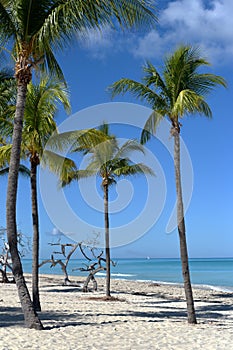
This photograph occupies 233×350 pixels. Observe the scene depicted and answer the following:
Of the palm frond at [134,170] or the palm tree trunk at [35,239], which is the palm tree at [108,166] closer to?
the palm frond at [134,170]

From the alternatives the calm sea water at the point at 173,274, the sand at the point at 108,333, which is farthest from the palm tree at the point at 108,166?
the calm sea water at the point at 173,274

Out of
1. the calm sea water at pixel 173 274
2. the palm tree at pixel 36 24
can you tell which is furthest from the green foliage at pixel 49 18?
the calm sea water at pixel 173 274

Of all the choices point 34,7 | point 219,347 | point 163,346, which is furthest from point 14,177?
point 219,347

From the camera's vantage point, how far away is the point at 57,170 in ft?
47.4

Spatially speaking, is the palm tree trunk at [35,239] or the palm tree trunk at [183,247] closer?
the palm tree trunk at [183,247]

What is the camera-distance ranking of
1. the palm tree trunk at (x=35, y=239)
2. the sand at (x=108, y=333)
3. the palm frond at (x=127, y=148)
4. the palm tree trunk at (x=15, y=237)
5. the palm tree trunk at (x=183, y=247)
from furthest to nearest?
the palm frond at (x=127, y=148), the palm tree trunk at (x=35, y=239), the palm tree trunk at (x=183, y=247), the palm tree trunk at (x=15, y=237), the sand at (x=108, y=333)

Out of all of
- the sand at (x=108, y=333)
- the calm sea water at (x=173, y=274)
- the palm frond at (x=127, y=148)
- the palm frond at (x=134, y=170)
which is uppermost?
the palm frond at (x=127, y=148)

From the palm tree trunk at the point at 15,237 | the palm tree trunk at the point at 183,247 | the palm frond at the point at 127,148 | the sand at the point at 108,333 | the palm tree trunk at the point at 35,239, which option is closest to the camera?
the sand at the point at 108,333

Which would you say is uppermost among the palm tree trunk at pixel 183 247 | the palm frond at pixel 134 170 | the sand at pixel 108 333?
the palm frond at pixel 134 170

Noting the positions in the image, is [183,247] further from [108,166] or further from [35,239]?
[108,166]

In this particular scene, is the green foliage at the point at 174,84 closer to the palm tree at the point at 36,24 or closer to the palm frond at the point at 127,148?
the palm tree at the point at 36,24

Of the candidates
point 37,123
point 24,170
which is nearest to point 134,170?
point 24,170

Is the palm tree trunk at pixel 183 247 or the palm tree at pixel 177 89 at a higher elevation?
the palm tree at pixel 177 89

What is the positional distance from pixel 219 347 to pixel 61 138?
7.93 meters
